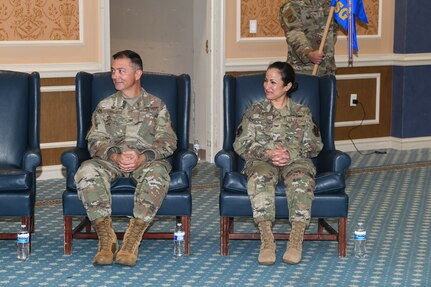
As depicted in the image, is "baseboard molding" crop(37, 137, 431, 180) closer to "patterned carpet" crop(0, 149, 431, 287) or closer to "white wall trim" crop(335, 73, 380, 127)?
"white wall trim" crop(335, 73, 380, 127)

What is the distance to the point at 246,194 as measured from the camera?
5.29 metres

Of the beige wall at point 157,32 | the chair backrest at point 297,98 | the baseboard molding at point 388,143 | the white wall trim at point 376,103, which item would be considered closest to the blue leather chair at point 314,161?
the chair backrest at point 297,98

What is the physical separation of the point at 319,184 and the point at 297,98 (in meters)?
0.82

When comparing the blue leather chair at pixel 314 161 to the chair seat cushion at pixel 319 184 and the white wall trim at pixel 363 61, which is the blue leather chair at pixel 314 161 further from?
the white wall trim at pixel 363 61

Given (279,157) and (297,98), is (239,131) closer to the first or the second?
(279,157)

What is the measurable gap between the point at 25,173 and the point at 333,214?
176 cm

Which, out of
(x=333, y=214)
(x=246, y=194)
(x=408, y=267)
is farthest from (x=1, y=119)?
(x=408, y=267)

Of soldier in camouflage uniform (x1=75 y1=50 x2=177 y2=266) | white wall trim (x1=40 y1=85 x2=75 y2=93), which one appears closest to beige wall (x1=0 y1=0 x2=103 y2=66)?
white wall trim (x1=40 y1=85 x2=75 y2=93)

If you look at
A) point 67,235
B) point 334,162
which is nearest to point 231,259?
point 334,162

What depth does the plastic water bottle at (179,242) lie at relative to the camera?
5258mm

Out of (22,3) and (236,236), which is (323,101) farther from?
(22,3)

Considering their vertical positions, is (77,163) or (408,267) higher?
(77,163)

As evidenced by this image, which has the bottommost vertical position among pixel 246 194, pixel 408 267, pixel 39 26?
pixel 408 267

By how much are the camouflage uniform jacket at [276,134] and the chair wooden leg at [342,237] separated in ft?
1.58
